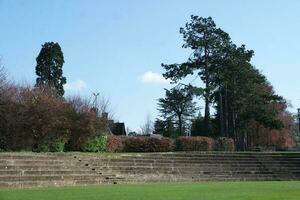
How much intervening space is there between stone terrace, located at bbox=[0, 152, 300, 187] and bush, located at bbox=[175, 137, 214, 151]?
9.88 m

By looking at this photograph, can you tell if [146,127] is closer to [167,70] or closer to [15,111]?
[167,70]

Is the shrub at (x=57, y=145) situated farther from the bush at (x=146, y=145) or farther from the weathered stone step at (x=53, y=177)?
the bush at (x=146, y=145)

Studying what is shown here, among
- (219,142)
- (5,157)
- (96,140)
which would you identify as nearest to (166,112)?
(219,142)

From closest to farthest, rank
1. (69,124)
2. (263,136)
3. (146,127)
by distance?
(69,124) < (263,136) < (146,127)

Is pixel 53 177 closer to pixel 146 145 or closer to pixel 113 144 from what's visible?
pixel 113 144

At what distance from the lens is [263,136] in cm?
8425

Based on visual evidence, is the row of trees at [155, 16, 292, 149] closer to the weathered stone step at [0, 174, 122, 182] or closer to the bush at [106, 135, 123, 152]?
the bush at [106, 135, 123, 152]

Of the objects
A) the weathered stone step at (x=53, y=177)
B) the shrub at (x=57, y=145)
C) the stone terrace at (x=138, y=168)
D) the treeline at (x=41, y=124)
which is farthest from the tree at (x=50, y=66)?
the weathered stone step at (x=53, y=177)

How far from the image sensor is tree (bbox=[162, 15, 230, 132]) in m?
60.9

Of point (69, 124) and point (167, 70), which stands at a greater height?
point (167, 70)

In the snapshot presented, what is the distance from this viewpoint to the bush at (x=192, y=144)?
51.0 m

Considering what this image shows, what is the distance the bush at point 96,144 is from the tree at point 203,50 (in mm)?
19196

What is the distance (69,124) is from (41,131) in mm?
2860

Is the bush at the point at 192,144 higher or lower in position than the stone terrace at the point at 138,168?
higher
